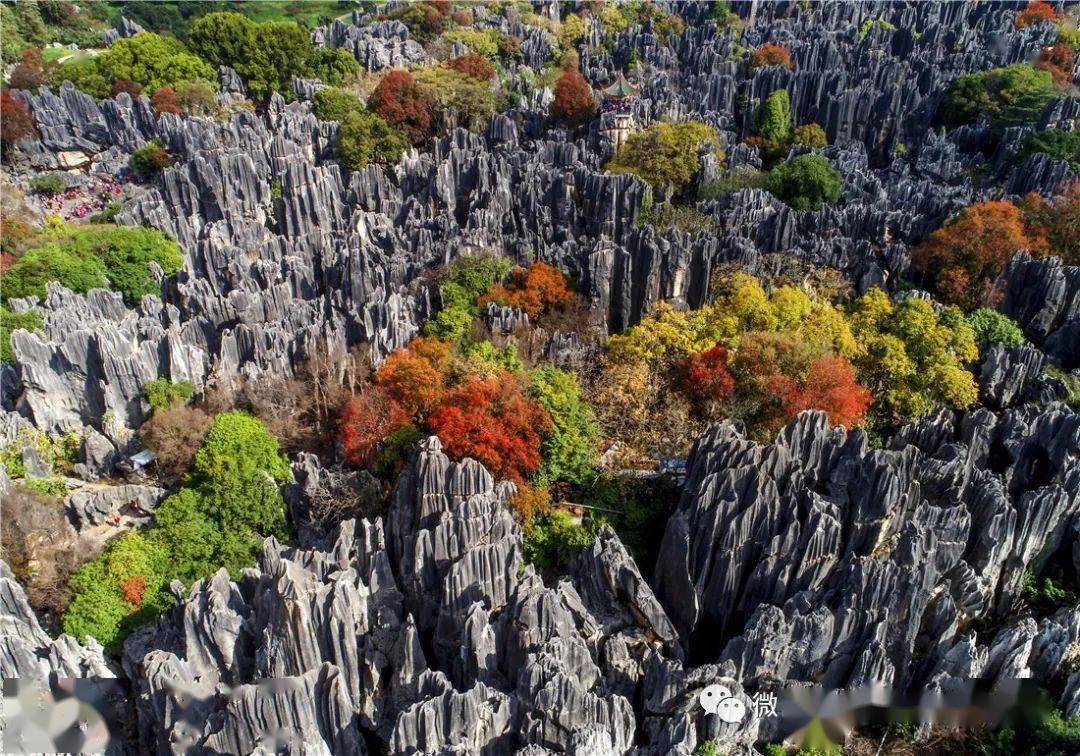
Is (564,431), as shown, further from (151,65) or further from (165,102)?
(151,65)

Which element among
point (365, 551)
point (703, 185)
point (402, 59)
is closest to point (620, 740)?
point (365, 551)

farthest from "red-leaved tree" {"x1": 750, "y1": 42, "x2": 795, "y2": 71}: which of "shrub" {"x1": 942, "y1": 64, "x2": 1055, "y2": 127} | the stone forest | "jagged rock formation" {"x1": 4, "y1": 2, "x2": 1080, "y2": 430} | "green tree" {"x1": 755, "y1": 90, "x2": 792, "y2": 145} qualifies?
the stone forest

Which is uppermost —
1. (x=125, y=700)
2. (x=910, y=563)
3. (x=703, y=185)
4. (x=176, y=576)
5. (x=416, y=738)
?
(x=703, y=185)

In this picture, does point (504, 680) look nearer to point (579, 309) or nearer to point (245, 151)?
point (579, 309)

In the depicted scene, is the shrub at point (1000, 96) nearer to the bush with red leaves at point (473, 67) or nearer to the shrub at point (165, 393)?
the bush with red leaves at point (473, 67)

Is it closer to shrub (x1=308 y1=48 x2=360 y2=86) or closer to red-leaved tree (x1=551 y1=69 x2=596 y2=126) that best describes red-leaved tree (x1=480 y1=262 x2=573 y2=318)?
red-leaved tree (x1=551 y1=69 x2=596 y2=126)

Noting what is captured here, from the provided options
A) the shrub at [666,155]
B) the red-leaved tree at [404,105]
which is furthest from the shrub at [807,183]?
the red-leaved tree at [404,105]
